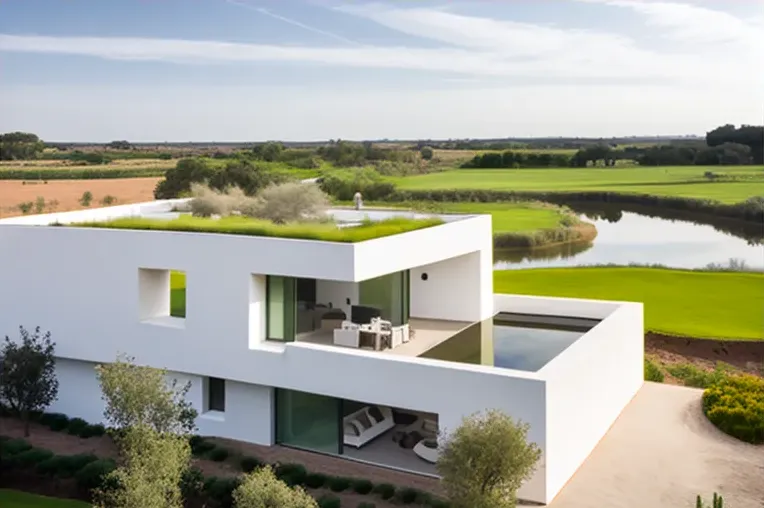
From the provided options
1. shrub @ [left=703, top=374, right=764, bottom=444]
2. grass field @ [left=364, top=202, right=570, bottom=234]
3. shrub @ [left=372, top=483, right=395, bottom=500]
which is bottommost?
shrub @ [left=372, top=483, right=395, bottom=500]

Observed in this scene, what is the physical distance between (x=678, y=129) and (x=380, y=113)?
1653cm

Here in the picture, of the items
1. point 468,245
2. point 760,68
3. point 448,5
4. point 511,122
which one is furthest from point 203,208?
point 760,68

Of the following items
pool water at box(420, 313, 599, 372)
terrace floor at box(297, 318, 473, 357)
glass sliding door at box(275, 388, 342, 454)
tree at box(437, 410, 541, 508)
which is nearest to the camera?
tree at box(437, 410, 541, 508)

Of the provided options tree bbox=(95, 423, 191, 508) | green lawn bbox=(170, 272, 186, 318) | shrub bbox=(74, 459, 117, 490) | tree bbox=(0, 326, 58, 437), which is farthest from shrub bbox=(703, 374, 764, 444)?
tree bbox=(0, 326, 58, 437)

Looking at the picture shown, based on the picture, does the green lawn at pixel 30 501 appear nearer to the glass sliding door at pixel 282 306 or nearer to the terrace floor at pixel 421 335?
Result: the glass sliding door at pixel 282 306

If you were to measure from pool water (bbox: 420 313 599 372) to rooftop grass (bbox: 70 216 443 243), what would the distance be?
7.91 ft

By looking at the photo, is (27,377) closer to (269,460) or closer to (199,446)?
(199,446)

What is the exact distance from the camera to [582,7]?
3922 cm

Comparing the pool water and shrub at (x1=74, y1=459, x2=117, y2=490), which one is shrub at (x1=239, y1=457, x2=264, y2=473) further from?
the pool water

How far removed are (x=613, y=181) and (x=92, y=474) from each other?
3672cm

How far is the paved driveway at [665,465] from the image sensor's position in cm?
1188

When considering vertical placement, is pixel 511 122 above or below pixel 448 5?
below

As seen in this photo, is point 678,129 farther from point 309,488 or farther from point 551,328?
point 309,488

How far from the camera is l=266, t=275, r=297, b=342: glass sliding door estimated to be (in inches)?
557
